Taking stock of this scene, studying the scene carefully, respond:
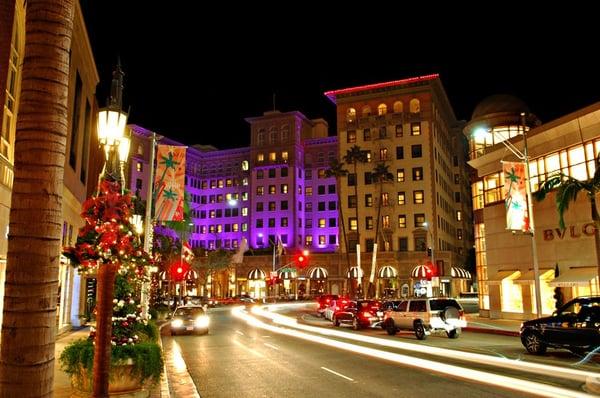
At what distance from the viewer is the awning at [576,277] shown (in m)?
29.0

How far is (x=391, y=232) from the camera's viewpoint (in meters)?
78.9

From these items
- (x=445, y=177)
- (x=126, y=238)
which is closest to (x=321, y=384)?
(x=126, y=238)

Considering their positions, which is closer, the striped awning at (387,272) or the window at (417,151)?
the striped awning at (387,272)

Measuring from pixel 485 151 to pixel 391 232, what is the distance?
130 feet

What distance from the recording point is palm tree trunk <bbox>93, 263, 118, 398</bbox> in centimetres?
864

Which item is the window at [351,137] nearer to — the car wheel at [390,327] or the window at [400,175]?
the window at [400,175]

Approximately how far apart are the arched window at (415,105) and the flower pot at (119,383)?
75.1 m

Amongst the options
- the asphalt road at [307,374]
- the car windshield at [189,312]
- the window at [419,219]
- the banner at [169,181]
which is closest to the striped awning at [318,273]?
the window at [419,219]

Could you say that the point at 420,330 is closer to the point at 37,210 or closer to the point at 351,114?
the point at 37,210

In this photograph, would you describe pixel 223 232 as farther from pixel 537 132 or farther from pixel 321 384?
pixel 321 384

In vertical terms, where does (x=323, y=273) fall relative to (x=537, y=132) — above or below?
below

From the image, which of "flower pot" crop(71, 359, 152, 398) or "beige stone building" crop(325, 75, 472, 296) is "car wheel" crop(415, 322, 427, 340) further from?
"beige stone building" crop(325, 75, 472, 296)

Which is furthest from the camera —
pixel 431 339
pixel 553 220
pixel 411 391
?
pixel 553 220

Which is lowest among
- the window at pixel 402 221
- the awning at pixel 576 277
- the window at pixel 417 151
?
the awning at pixel 576 277
